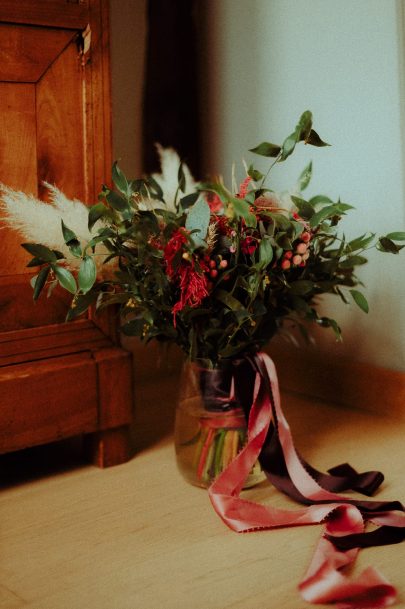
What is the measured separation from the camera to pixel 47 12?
1.08 metres

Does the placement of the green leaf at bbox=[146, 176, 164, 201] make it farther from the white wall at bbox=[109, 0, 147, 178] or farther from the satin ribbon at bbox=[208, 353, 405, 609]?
the white wall at bbox=[109, 0, 147, 178]

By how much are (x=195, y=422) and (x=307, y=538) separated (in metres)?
0.24

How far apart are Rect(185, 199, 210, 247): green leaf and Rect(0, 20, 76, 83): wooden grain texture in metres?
0.33

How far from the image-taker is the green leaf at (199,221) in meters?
0.95

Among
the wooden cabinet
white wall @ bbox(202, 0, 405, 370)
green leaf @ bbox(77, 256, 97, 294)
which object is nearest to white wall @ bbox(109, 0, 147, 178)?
white wall @ bbox(202, 0, 405, 370)

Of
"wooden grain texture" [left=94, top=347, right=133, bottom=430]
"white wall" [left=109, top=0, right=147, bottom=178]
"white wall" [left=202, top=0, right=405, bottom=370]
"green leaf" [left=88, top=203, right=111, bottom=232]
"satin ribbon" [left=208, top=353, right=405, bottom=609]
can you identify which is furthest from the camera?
"white wall" [left=109, top=0, right=147, bottom=178]

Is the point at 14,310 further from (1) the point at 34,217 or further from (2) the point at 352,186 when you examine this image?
(2) the point at 352,186

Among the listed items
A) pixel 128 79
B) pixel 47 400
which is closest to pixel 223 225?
pixel 47 400

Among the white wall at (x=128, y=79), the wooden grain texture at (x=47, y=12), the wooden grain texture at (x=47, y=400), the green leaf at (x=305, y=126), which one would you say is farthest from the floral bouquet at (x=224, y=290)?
the white wall at (x=128, y=79)

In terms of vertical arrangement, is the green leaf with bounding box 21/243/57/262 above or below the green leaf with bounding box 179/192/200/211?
below

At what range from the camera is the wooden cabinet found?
1.07 m

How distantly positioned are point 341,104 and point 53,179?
57cm

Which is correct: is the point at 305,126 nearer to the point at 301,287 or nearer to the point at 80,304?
the point at 301,287

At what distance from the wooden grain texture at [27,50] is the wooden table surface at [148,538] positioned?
0.58 m
